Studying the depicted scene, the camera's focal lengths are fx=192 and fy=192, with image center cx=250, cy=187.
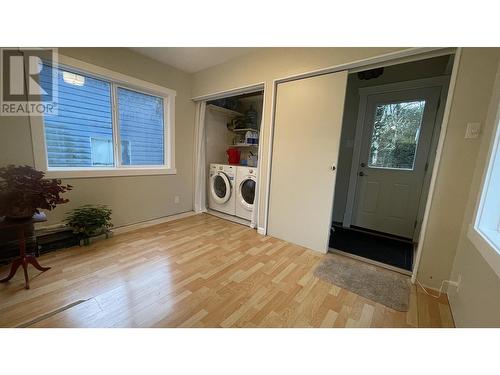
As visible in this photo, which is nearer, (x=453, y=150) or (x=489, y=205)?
(x=489, y=205)

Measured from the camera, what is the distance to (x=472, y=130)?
1.42 m

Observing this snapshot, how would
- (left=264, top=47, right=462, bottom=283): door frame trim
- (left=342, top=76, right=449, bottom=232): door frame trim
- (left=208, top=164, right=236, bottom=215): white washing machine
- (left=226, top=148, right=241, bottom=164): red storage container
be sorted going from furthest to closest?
(left=226, top=148, right=241, bottom=164): red storage container, (left=208, top=164, right=236, bottom=215): white washing machine, (left=342, top=76, right=449, bottom=232): door frame trim, (left=264, top=47, right=462, bottom=283): door frame trim

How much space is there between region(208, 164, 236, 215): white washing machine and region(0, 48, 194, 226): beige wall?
1.33 ft

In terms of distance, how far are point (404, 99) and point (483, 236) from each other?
2.21m

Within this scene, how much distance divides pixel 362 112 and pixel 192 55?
8.39ft

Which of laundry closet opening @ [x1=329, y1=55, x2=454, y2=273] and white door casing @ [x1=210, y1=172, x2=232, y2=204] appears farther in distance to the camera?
white door casing @ [x1=210, y1=172, x2=232, y2=204]

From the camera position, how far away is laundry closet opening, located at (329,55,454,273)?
2.42 meters

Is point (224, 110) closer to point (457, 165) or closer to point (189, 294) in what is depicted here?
point (189, 294)

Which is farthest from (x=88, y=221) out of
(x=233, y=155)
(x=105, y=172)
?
(x=233, y=155)

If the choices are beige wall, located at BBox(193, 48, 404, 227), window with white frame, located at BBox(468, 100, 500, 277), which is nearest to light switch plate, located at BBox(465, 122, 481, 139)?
window with white frame, located at BBox(468, 100, 500, 277)

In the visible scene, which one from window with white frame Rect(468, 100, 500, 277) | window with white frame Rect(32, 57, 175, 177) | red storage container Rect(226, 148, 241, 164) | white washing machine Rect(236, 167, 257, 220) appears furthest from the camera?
red storage container Rect(226, 148, 241, 164)

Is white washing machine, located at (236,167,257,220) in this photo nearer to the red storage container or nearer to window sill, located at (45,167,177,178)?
the red storage container

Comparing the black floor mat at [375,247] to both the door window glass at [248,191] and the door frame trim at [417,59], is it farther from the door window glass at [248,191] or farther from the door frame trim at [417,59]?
the door window glass at [248,191]
